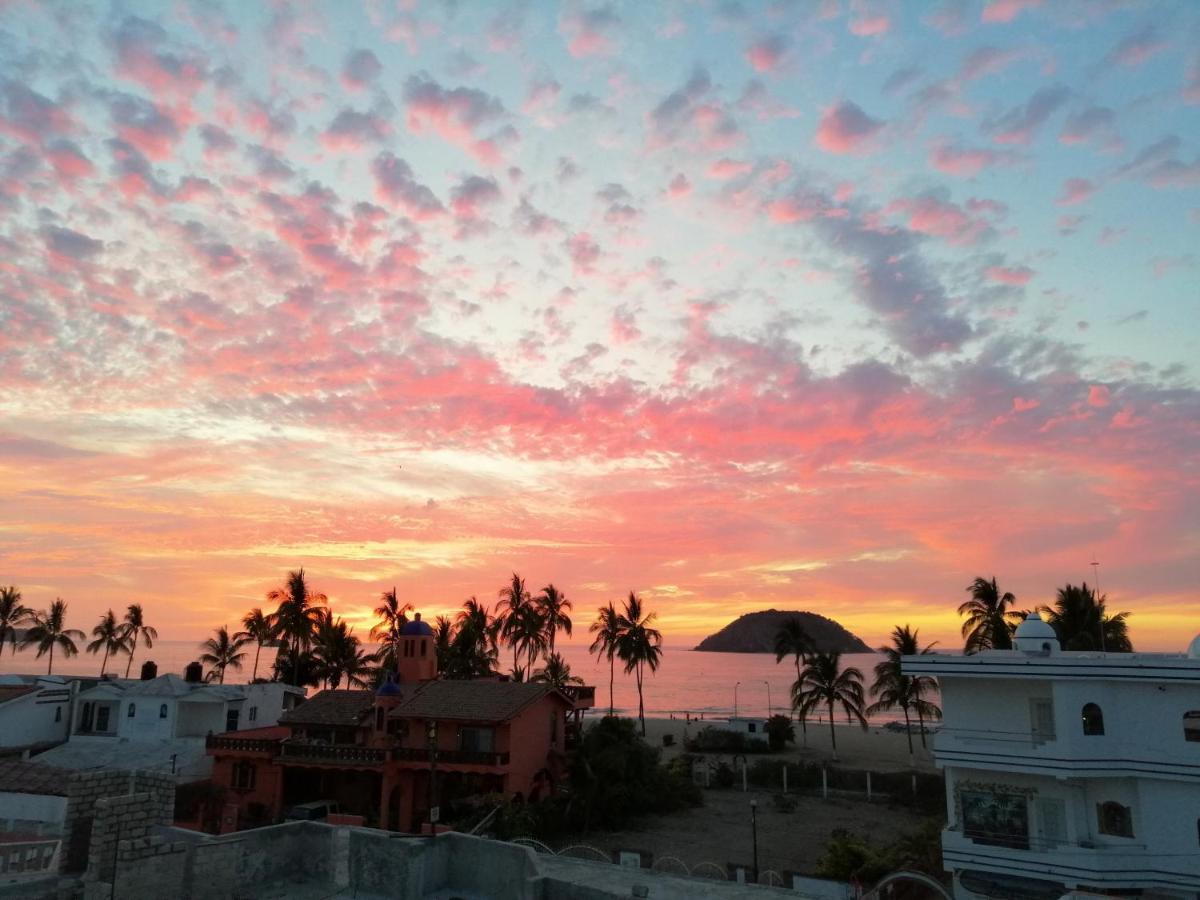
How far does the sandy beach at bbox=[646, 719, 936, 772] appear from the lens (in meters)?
71.1

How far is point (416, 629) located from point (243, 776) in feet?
43.0

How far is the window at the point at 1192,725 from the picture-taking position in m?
29.9

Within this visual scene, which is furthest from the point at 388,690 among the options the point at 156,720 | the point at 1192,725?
the point at 1192,725

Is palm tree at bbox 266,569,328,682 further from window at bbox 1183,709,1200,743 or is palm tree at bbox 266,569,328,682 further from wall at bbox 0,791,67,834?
window at bbox 1183,709,1200,743

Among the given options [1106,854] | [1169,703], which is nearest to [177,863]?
[1106,854]

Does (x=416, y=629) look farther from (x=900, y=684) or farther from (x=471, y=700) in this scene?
(x=900, y=684)

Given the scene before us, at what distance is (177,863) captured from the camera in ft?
60.6

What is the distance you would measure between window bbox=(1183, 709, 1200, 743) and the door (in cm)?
486

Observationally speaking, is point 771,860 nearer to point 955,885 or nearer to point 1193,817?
point 955,885

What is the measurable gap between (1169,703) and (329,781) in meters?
42.3

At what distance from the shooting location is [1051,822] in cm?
3141

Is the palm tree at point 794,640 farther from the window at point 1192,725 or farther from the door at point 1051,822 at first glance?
the window at point 1192,725

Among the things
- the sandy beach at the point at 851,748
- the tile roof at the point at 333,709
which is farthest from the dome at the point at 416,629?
the sandy beach at the point at 851,748

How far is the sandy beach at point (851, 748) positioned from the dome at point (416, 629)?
29471mm
